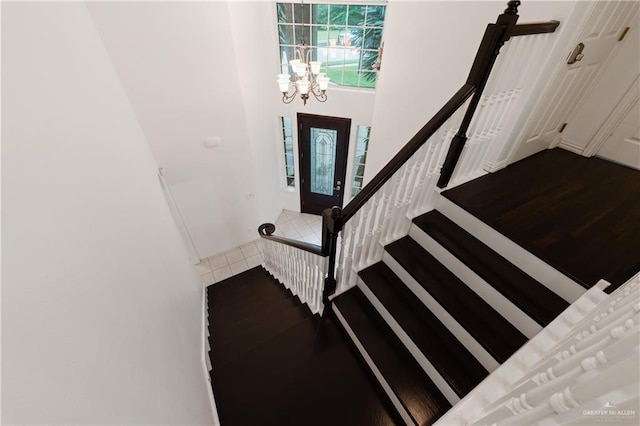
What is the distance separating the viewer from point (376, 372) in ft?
5.18

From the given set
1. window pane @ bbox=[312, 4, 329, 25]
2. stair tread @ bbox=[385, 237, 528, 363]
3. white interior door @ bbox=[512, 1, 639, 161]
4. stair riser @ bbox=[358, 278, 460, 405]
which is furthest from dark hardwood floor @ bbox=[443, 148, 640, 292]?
window pane @ bbox=[312, 4, 329, 25]

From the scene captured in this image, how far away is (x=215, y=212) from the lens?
4.08m

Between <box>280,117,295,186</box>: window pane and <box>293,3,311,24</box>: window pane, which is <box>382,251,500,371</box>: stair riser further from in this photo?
<box>293,3,311,24</box>: window pane

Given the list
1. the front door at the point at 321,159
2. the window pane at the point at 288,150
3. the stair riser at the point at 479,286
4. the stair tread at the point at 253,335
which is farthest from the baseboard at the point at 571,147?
the window pane at the point at 288,150

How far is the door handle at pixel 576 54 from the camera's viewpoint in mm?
1734

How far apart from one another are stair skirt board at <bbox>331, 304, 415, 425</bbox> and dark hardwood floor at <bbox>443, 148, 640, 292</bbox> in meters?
1.15

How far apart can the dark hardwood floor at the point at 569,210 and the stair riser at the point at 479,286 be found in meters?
0.32

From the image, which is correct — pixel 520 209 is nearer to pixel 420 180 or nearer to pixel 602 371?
pixel 420 180

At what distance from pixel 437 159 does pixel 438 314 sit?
3.36 ft

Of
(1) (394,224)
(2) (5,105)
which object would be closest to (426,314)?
(1) (394,224)

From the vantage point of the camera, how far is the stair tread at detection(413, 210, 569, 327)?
1339 mm

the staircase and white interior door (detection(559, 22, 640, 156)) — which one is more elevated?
white interior door (detection(559, 22, 640, 156))

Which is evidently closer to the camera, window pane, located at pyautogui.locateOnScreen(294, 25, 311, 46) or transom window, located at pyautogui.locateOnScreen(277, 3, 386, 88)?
transom window, located at pyautogui.locateOnScreen(277, 3, 386, 88)

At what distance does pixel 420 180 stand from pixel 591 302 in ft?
3.44
